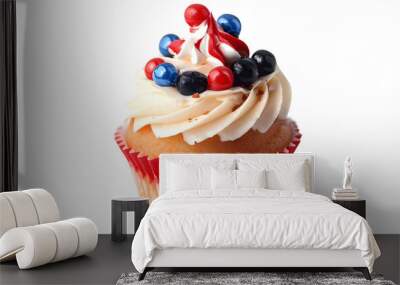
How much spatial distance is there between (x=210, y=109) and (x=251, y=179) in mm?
775

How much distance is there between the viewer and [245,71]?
6477 mm

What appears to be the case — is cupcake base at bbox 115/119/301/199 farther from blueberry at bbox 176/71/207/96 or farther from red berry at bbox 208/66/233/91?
red berry at bbox 208/66/233/91

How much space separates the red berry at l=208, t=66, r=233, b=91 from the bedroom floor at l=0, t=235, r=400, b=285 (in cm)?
172

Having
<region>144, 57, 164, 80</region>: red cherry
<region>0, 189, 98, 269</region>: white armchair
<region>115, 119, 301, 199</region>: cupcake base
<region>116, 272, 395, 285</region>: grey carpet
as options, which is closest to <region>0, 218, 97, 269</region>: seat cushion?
<region>0, 189, 98, 269</region>: white armchair

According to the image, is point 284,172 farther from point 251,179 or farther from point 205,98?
point 205,98

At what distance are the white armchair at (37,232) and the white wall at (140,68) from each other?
1581 millimetres

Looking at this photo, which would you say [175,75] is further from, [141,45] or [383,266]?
[383,266]

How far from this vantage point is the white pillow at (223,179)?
6.42 m

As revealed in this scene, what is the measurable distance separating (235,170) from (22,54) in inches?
110

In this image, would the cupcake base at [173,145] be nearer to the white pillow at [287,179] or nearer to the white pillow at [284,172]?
the white pillow at [284,172]

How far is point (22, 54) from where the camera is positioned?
7.68 metres

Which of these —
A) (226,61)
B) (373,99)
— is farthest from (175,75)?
(373,99)

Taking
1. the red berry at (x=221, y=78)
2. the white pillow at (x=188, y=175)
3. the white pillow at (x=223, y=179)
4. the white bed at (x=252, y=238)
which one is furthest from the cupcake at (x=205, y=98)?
the white bed at (x=252, y=238)

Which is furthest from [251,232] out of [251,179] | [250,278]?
[251,179]
